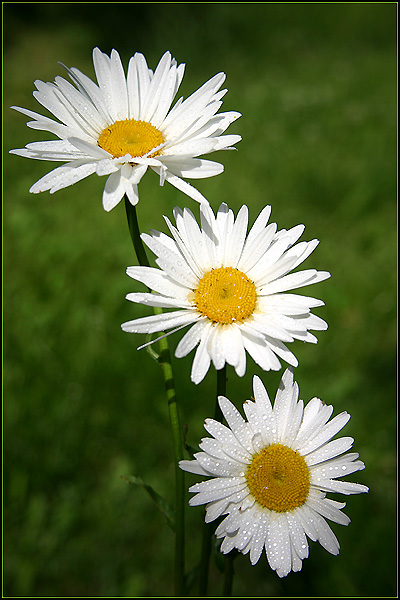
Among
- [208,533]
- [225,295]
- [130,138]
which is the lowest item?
[208,533]

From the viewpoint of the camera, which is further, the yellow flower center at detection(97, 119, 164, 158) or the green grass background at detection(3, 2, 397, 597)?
the green grass background at detection(3, 2, 397, 597)

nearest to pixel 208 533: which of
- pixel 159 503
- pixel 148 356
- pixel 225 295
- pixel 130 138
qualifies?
pixel 159 503

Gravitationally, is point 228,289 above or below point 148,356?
above

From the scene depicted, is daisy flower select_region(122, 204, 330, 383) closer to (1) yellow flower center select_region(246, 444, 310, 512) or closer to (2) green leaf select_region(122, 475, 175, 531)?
(1) yellow flower center select_region(246, 444, 310, 512)

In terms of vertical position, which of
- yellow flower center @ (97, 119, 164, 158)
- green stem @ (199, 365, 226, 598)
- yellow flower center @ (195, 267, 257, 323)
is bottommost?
green stem @ (199, 365, 226, 598)

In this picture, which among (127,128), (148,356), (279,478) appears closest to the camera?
(279,478)

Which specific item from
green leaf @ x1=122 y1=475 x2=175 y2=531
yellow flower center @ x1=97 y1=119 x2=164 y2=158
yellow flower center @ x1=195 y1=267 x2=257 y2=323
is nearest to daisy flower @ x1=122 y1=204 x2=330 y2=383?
yellow flower center @ x1=195 y1=267 x2=257 y2=323

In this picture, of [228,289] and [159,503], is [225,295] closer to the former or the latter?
[228,289]
